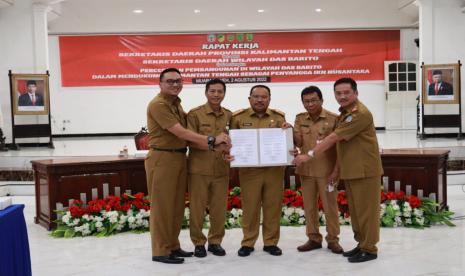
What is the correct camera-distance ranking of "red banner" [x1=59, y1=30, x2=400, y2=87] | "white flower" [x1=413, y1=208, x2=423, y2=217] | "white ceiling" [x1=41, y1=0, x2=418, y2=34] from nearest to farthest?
"white flower" [x1=413, y1=208, x2=423, y2=217], "white ceiling" [x1=41, y1=0, x2=418, y2=34], "red banner" [x1=59, y1=30, x2=400, y2=87]

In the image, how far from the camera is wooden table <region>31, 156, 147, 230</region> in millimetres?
5074

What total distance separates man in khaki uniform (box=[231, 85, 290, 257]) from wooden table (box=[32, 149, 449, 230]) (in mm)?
1636

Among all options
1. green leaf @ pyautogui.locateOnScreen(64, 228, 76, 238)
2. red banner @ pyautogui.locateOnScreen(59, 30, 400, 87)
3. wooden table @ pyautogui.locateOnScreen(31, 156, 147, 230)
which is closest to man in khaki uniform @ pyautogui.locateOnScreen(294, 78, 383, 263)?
wooden table @ pyautogui.locateOnScreen(31, 156, 147, 230)

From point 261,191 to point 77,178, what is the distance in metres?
2.06

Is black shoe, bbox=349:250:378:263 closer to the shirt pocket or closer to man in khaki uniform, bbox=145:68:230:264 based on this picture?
man in khaki uniform, bbox=145:68:230:264

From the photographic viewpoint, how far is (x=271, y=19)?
14094 mm

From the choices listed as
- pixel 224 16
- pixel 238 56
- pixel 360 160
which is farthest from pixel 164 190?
pixel 238 56

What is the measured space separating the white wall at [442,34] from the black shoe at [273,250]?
8.39m

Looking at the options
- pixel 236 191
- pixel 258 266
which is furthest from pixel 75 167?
pixel 258 266

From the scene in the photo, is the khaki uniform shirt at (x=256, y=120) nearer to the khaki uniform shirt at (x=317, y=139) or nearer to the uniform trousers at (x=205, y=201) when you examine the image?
the khaki uniform shirt at (x=317, y=139)

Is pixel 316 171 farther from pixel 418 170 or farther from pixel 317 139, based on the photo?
pixel 418 170

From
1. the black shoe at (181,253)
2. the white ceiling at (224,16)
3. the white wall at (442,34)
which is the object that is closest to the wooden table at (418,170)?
the black shoe at (181,253)

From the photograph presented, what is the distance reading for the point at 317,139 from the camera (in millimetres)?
4105

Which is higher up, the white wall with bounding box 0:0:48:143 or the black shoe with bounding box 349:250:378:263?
the white wall with bounding box 0:0:48:143
